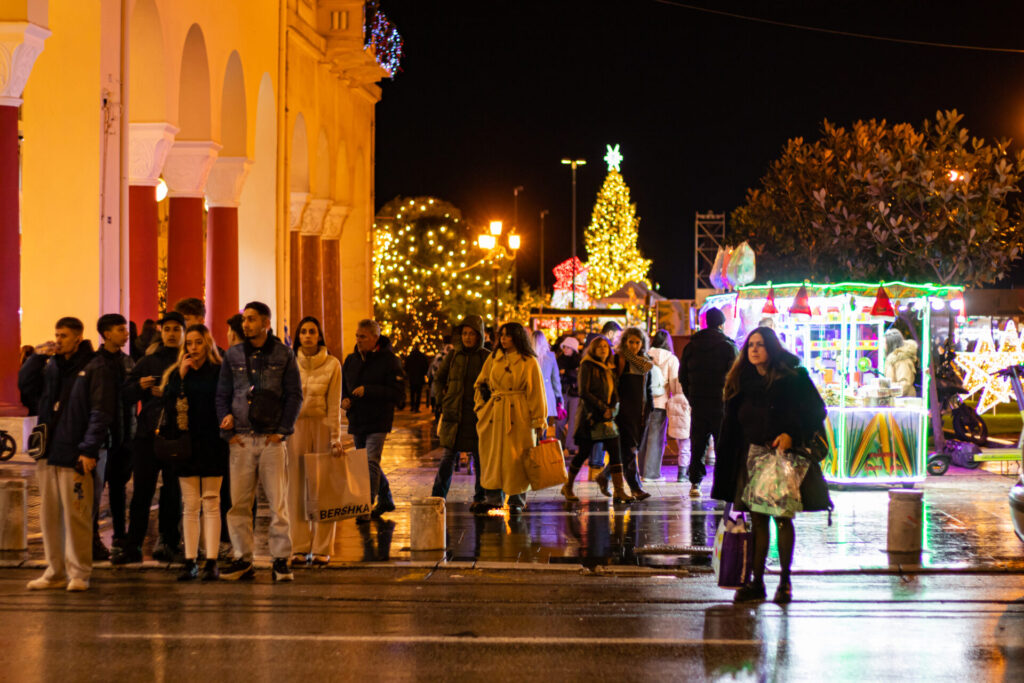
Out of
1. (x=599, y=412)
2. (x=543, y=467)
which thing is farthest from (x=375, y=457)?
(x=599, y=412)

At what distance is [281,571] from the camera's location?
9.51 m

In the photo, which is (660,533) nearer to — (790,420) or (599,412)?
(599,412)

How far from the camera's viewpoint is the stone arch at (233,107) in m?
23.4

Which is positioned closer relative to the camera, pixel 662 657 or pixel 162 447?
pixel 662 657

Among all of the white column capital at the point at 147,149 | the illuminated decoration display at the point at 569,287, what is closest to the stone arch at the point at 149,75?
the white column capital at the point at 147,149

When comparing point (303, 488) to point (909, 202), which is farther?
point (909, 202)

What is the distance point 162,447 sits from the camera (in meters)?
9.31

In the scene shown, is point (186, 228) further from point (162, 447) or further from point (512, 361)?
point (162, 447)

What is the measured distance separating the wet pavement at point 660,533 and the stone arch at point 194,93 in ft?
26.8

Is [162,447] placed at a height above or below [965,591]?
above

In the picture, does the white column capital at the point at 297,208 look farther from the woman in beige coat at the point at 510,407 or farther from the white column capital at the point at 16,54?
the woman in beige coat at the point at 510,407

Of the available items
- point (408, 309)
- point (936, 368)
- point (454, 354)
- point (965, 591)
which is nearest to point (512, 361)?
point (454, 354)

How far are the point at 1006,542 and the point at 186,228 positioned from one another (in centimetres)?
1515

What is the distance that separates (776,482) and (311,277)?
23.7 metres
